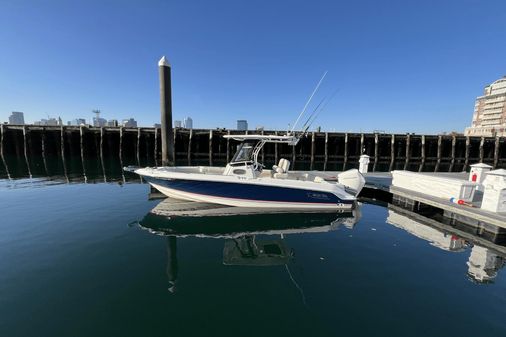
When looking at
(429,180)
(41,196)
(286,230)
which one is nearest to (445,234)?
(429,180)

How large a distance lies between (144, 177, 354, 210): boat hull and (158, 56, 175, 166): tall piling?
7100 millimetres

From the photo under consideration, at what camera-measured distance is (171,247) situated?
6645mm

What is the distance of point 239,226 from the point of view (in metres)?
8.37

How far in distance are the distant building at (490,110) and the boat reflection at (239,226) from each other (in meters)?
108

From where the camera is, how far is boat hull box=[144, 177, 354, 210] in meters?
9.34

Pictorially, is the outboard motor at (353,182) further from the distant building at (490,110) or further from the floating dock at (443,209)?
the distant building at (490,110)

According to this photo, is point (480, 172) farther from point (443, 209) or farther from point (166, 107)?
point (166, 107)

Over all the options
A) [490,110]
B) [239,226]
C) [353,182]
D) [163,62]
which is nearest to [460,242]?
[353,182]

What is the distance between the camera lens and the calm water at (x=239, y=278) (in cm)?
394

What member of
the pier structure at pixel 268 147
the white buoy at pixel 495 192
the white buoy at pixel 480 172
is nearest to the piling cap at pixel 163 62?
the pier structure at pixel 268 147

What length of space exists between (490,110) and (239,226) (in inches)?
4995

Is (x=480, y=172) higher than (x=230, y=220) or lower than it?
higher

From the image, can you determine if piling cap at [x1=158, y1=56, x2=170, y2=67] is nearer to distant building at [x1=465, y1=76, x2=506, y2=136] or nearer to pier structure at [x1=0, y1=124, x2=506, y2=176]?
→ pier structure at [x1=0, y1=124, x2=506, y2=176]

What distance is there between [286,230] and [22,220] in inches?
356
